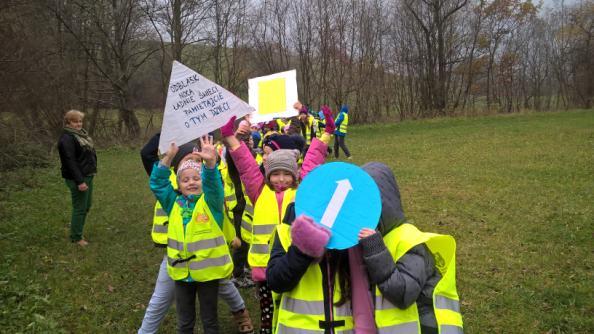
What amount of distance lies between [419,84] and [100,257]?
104ft

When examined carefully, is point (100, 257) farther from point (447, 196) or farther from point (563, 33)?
point (563, 33)

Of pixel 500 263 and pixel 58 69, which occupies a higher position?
pixel 58 69

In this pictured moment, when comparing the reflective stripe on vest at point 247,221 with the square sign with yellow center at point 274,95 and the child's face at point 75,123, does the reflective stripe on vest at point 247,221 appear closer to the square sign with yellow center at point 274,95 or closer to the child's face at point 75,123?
the square sign with yellow center at point 274,95

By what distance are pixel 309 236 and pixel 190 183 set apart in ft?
5.90

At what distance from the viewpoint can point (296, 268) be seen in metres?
2.01

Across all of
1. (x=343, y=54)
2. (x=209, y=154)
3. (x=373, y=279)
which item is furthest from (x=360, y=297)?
(x=343, y=54)

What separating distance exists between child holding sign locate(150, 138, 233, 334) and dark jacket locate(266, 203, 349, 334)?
131 centimetres

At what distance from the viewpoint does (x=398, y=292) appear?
1942 millimetres

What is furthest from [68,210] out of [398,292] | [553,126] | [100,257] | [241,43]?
[241,43]

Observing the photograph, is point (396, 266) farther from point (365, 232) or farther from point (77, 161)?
point (77, 161)

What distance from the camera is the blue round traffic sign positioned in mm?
1978

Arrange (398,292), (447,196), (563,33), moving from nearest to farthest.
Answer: (398,292) < (447,196) < (563,33)

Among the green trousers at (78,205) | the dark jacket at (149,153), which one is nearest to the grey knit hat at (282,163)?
the dark jacket at (149,153)

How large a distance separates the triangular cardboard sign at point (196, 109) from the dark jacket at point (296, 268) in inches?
63.3
